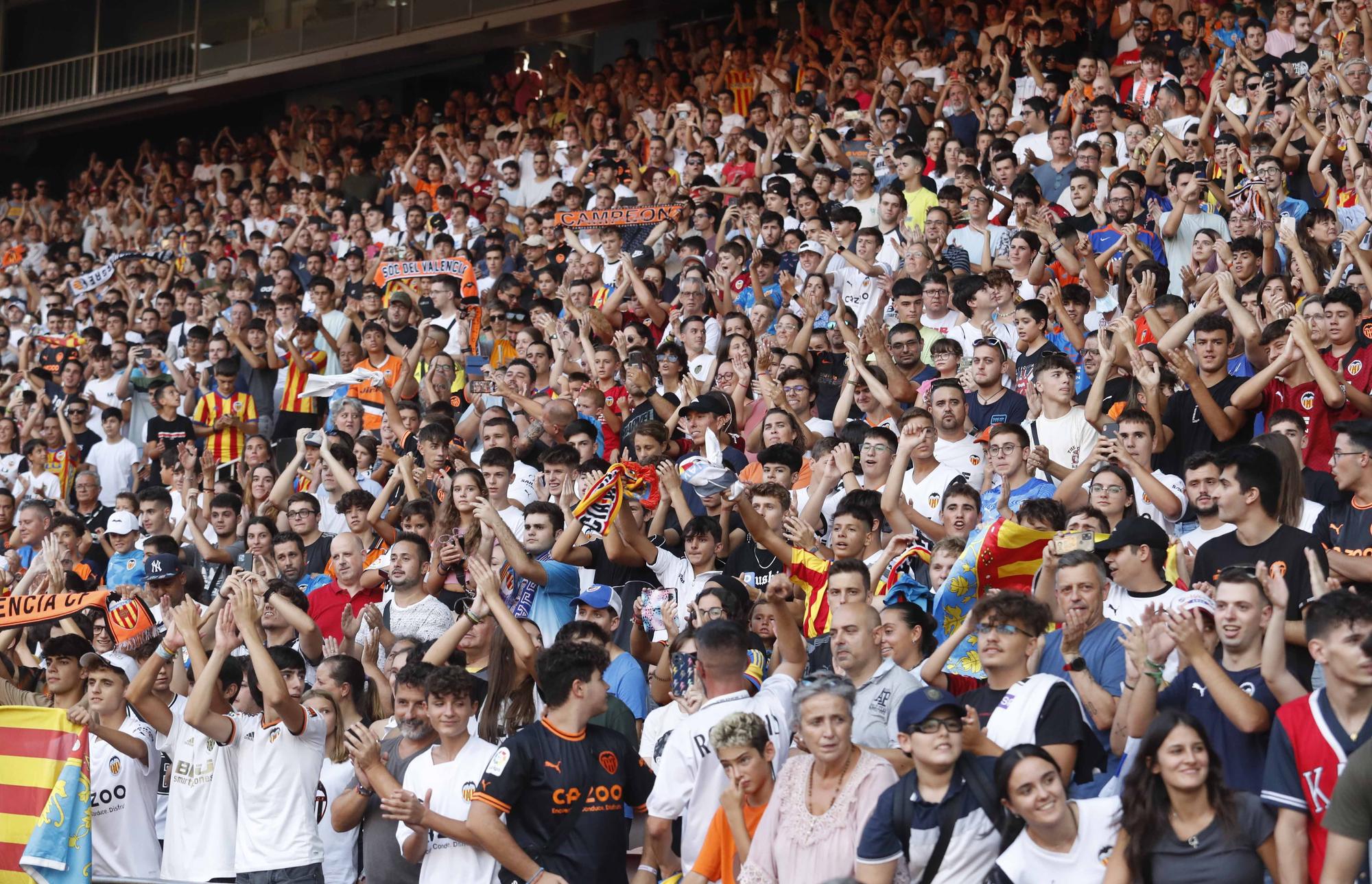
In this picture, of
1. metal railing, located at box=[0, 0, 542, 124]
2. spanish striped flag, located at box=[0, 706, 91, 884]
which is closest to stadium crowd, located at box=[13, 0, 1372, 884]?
spanish striped flag, located at box=[0, 706, 91, 884]

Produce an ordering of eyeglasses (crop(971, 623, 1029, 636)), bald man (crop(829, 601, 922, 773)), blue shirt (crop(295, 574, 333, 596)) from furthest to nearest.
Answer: blue shirt (crop(295, 574, 333, 596)), bald man (crop(829, 601, 922, 773)), eyeglasses (crop(971, 623, 1029, 636))

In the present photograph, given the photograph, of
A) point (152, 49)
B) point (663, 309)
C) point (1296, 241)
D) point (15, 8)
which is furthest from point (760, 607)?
point (15, 8)

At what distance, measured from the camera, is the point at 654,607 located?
24.5 feet

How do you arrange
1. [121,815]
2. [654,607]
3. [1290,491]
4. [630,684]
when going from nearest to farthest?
[1290,491]
[630,684]
[121,815]
[654,607]

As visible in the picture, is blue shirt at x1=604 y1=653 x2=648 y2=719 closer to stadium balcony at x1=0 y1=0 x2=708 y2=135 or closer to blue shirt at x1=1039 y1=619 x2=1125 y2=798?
blue shirt at x1=1039 y1=619 x2=1125 y2=798

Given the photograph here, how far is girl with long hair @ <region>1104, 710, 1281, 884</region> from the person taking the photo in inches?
176

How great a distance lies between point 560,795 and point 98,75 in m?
22.6

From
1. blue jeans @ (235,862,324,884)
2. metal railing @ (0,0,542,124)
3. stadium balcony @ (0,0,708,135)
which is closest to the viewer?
blue jeans @ (235,862,324,884)

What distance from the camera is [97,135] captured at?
87.8 feet

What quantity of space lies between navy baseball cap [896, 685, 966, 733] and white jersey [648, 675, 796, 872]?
28.3 inches

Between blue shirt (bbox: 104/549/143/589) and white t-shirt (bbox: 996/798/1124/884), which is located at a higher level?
blue shirt (bbox: 104/549/143/589)

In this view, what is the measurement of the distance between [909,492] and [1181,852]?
395 centimetres

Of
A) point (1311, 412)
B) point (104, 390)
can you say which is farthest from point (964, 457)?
point (104, 390)

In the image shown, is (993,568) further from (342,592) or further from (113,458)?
(113,458)
